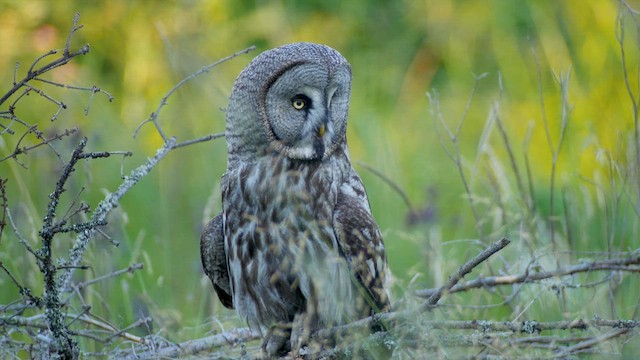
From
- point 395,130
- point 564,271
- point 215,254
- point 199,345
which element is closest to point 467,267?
point 564,271

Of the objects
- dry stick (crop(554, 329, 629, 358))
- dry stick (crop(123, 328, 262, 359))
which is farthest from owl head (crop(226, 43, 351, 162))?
dry stick (crop(554, 329, 629, 358))

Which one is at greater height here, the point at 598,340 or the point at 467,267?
the point at 467,267

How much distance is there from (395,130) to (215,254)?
103 inches

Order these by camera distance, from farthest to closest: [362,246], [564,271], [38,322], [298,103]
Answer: [298,103], [362,246], [38,322], [564,271]

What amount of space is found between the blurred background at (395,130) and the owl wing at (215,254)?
0.20 meters

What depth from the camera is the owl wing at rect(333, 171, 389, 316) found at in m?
2.88

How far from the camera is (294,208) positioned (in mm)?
2904

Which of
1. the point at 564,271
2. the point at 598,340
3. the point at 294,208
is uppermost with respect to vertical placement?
the point at 294,208

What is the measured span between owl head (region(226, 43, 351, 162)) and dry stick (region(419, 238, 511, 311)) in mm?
945

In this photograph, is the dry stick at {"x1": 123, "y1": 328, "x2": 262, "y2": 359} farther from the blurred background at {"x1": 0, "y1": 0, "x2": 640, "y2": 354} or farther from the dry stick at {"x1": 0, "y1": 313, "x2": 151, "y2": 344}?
the blurred background at {"x1": 0, "y1": 0, "x2": 640, "y2": 354}

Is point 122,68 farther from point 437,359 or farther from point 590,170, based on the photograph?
point 437,359

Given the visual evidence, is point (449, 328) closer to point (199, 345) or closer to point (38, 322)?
point (199, 345)

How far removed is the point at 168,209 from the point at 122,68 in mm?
1858

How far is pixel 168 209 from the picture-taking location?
4305mm
